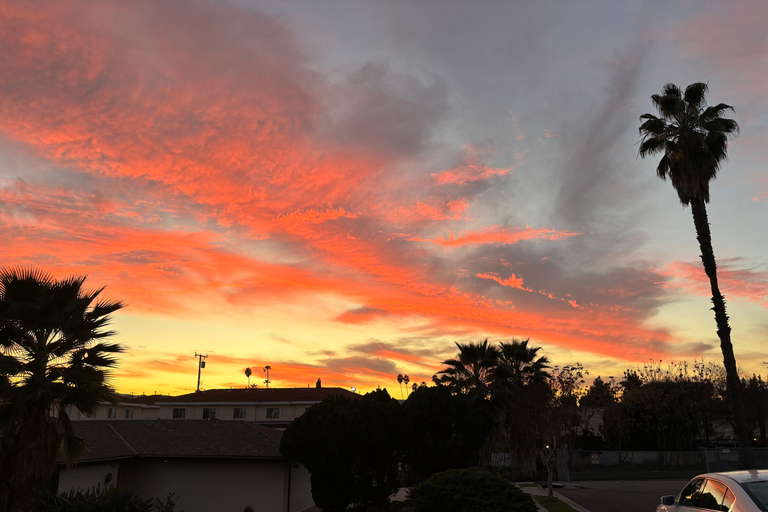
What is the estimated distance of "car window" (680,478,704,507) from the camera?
921 centimetres

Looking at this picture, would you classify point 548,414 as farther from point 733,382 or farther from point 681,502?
point 681,502

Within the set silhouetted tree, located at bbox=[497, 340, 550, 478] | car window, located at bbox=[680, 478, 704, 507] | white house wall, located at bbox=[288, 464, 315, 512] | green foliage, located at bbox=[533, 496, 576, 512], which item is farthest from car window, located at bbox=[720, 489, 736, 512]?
silhouetted tree, located at bbox=[497, 340, 550, 478]

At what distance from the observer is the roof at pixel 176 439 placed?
24.7 metres

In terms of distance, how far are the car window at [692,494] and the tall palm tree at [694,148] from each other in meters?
17.3

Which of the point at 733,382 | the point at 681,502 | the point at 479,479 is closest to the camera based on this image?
the point at 681,502

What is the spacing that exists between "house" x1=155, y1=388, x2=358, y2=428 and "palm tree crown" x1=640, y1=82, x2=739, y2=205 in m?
31.7

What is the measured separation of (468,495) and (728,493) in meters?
8.08

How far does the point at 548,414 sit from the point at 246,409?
26.6 metres

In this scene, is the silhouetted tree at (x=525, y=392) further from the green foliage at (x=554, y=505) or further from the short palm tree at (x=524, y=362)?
the green foliage at (x=554, y=505)

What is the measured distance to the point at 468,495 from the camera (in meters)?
15.0

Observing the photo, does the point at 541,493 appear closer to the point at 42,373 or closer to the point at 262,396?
the point at 262,396

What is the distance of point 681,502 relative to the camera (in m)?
9.84

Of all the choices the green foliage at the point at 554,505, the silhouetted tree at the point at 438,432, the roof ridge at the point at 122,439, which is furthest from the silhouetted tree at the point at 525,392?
the roof ridge at the point at 122,439

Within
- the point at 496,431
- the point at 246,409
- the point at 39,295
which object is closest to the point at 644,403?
the point at 496,431
